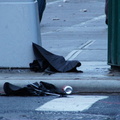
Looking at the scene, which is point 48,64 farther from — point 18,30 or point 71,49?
point 71,49

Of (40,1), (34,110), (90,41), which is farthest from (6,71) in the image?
(40,1)

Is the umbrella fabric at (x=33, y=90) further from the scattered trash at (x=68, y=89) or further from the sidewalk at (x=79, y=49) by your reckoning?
the sidewalk at (x=79, y=49)

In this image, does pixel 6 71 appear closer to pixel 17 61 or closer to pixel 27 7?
pixel 17 61

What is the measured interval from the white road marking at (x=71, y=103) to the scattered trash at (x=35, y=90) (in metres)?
0.23

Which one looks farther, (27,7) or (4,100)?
(27,7)

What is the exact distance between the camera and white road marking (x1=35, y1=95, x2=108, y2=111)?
24.3ft

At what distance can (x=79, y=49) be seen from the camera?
12.5 meters

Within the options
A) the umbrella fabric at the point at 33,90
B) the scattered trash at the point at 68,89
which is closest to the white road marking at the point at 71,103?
the scattered trash at the point at 68,89

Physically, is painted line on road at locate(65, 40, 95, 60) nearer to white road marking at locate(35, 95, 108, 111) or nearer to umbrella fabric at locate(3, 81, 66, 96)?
umbrella fabric at locate(3, 81, 66, 96)

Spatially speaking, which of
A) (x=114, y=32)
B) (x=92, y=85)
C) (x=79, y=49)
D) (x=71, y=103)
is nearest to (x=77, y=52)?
(x=79, y=49)

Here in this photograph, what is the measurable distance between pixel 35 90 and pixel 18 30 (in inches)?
56.2

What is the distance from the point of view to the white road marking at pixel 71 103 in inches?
292

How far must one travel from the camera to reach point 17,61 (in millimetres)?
9656

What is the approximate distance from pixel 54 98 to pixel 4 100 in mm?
702
